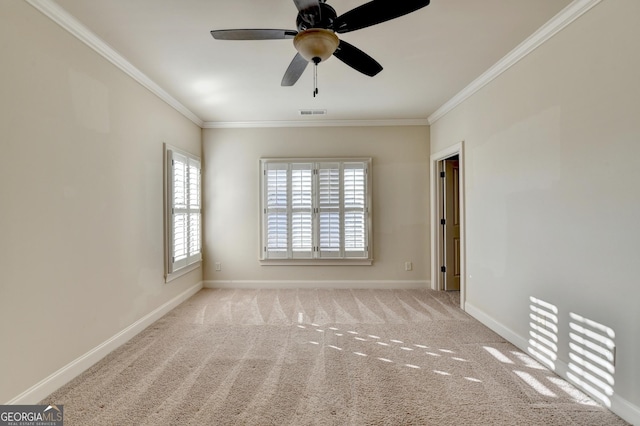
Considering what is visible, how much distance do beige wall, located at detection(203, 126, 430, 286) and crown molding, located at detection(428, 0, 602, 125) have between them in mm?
1243

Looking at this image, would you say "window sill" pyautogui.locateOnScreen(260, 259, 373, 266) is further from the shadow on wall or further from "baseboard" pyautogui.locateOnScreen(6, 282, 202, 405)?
the shadow on wall

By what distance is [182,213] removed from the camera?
13.0 ft

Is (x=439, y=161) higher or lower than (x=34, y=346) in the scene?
higher

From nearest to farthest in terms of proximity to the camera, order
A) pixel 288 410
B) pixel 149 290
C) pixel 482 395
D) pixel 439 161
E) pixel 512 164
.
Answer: pixel 288 410
pixel 482 395
pixel 512 164
pixel 149 290
pixel 439 161

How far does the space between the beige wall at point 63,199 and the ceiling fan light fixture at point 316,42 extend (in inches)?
70.3

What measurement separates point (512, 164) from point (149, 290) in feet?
13.2

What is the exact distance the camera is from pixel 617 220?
181cm

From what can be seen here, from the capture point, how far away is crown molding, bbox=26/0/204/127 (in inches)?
79.0

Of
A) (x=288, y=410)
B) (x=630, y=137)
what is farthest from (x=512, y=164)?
(x=288, y=410)

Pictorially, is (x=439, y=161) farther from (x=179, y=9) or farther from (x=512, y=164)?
(x=179, y=9)

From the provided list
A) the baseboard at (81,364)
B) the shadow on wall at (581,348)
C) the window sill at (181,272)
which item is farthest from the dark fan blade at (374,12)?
the window sill at (181,272)

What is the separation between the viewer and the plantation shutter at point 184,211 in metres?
3.69

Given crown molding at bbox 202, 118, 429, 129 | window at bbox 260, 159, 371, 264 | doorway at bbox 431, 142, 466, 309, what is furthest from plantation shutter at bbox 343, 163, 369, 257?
doorway at bbox 431, 142, 466, 309

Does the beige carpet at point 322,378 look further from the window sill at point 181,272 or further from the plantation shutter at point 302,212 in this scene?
the plantation shutter at point 302,212
